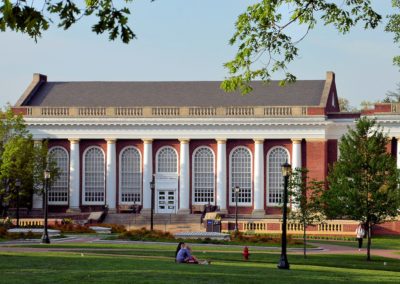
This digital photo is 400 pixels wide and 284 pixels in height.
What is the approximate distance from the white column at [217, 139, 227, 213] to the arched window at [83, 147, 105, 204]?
31.2ft

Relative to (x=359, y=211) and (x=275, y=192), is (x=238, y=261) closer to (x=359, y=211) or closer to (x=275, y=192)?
(x=359, y=211)

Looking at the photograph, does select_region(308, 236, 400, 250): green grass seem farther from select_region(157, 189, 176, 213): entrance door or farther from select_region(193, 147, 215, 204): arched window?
select_region(157, 189, 176, 213): entrance door

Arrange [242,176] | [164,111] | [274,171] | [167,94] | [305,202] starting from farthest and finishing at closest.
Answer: [167,94], [164,111], [242,176], [274,171], [305,202]

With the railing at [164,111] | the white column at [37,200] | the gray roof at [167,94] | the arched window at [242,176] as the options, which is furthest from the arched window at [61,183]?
the arched window at [242,176]

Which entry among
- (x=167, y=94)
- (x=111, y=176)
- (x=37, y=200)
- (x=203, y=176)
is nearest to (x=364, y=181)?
(x=203, y=176)

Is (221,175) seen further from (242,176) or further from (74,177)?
(74,177)

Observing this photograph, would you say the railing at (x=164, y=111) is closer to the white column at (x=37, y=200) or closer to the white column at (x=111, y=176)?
the white column at (x=37, y=200)

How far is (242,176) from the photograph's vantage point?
79.6 metres

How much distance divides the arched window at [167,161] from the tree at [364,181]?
36550mm

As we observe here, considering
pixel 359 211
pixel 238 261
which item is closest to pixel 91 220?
pixel 359 211

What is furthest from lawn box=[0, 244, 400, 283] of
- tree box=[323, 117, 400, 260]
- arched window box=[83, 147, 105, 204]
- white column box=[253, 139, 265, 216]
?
arched window box=[83, 147, 105, 204]

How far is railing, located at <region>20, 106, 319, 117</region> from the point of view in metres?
78.9

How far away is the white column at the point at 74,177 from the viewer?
8056 cm

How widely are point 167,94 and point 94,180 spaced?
10425 millimetres
